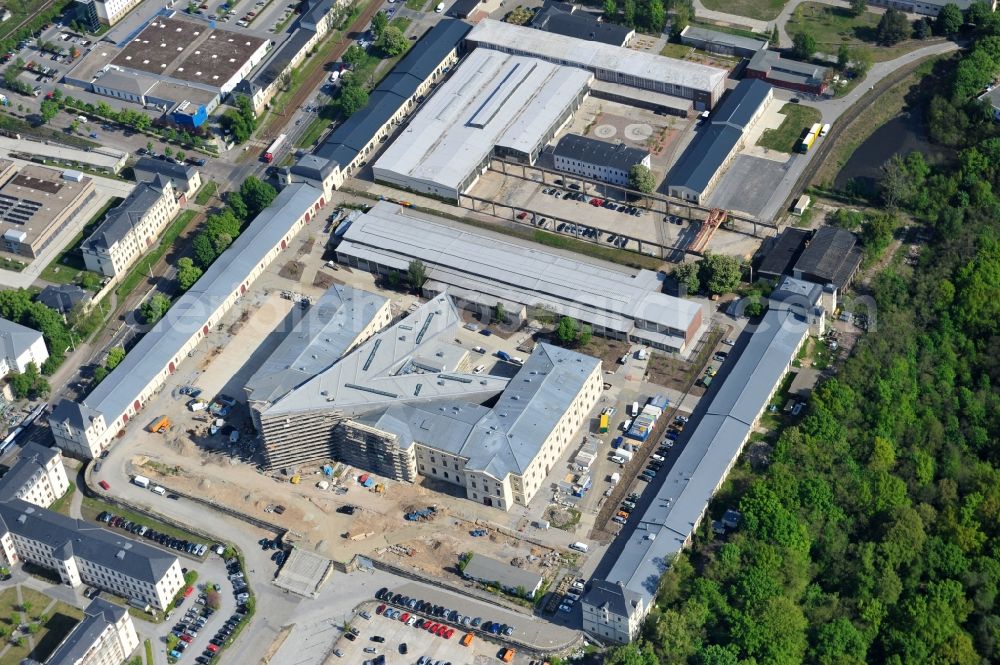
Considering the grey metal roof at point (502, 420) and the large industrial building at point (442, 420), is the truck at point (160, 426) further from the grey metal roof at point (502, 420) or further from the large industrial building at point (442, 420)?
the grey metal roof at point (502, 420)

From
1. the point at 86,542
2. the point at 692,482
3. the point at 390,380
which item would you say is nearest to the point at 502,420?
the point at 390,380

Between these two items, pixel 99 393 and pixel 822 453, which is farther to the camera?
pixel 99 393

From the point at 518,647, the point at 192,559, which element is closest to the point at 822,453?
the point at 518,647

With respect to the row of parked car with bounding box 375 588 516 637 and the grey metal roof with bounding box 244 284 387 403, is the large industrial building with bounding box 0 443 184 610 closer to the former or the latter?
the grey metal roof with bounding box 244 284 387 403

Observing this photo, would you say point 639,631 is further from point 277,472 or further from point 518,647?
point 277,472

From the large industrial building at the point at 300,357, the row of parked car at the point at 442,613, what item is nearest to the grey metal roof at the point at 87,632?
the row of parked car at the point at 442,613
